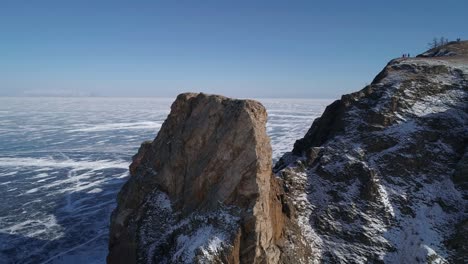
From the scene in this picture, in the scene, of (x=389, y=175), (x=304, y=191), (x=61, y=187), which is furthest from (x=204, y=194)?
(x=61, y=187)

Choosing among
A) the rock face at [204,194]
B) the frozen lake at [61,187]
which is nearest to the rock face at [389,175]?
the rock face at [204,194]

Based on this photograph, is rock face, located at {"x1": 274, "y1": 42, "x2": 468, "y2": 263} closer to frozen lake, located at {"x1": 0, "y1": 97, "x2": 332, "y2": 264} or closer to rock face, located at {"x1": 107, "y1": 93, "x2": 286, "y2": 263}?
Result: rock face, located at {"x1": 107, "y1": 93, "x2": 286, "y2": 263}

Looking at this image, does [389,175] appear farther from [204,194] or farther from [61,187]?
[61,187]

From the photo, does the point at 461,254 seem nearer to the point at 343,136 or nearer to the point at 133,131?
the point at 343,136

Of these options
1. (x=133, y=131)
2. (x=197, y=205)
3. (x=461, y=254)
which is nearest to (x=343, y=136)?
(x=461, y=254)

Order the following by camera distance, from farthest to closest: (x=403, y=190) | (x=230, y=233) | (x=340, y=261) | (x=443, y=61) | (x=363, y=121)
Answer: (x=443, y=61) → (x=363, y=121) → (x=403, y=190) → (x=340, y=261) → (x=230, y=233)

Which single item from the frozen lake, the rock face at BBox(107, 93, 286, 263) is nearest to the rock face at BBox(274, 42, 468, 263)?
the rock face at BBox(107, 93, 286, 263)
